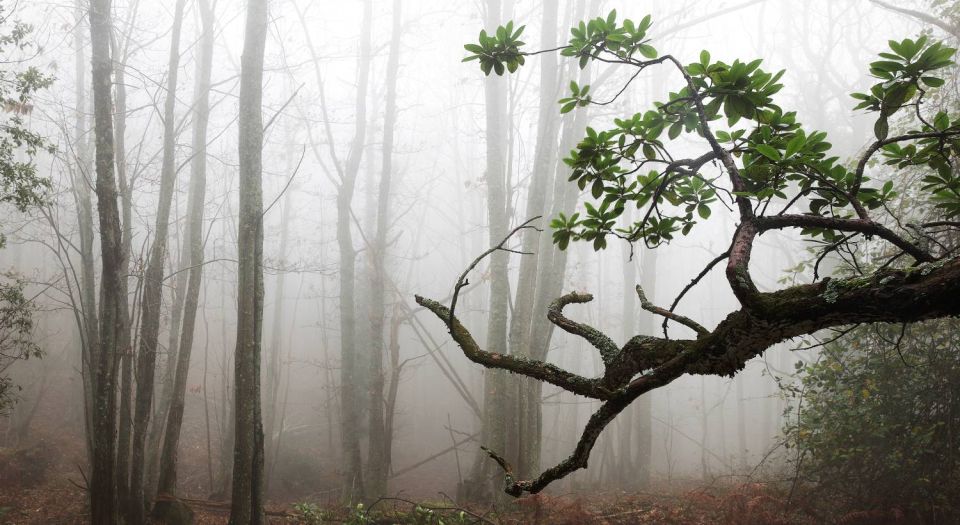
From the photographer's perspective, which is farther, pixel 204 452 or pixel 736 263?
pixel 204 452

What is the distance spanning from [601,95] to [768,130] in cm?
1156

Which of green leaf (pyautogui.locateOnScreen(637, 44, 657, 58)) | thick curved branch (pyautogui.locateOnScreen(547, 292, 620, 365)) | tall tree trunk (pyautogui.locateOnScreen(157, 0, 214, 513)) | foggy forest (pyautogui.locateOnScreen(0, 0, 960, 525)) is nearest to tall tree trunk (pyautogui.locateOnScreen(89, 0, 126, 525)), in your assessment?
foggy forest (pyautogui.locateOnScreen(0, 0, 960, 525))

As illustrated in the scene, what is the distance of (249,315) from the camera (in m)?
5.45

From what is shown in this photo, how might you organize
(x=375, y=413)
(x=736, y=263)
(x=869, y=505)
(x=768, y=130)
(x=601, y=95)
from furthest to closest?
(x=601, y=95) → (x=375, y=413) → (x=869, y=505) → (x=768, y=130) → (x=736, y=263)

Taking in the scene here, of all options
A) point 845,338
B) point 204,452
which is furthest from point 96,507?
point 204,452

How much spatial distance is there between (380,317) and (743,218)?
10175mm

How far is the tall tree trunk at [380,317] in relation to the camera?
9055 mm

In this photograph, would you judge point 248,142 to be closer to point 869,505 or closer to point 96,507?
point 96,507

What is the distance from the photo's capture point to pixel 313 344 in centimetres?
3128

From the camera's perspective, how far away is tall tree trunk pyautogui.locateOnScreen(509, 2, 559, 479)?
7223 millimetres

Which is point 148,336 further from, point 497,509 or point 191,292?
point 497,509

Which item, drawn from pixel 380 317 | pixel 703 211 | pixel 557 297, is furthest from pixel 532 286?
pixel 703 211

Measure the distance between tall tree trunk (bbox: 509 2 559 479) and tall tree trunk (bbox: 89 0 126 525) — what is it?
4.68 metres

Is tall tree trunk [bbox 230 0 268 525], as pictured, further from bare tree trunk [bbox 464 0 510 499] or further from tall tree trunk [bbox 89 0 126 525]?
bare tree trunk [bbox 464 0 510 499]
